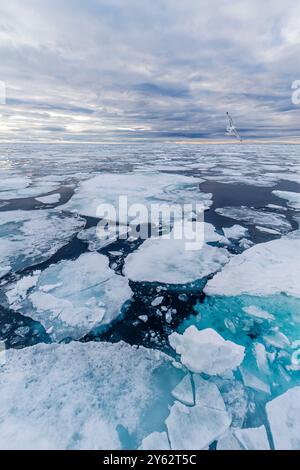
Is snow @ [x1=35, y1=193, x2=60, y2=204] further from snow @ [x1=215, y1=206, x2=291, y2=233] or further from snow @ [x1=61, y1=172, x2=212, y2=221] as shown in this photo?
snow @ [x1=215, y1=206, x2=291, y2=233]

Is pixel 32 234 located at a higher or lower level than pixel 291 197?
lower

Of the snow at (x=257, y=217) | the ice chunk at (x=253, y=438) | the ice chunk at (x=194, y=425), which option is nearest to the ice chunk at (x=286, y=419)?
the ice chunk at (x=253, y=438)

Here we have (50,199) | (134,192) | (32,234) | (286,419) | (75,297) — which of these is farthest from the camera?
(134,192)

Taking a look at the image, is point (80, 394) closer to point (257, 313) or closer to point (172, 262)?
point (257, 313)

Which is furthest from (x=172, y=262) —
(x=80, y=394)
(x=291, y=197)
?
(x=291, y=197)

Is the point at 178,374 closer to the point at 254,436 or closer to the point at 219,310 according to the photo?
the point at 254,436

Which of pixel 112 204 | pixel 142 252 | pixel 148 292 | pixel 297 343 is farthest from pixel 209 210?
pixel 297 343
